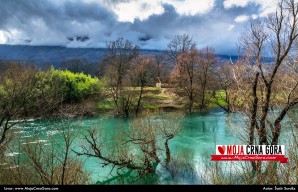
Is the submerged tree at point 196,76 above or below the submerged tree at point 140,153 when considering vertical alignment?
above

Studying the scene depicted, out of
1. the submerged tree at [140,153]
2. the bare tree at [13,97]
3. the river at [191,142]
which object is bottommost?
the river at [191,142]

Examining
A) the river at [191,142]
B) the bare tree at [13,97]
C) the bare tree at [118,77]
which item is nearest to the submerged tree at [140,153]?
the river at [191,142]

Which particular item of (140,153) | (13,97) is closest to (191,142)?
(140,153)

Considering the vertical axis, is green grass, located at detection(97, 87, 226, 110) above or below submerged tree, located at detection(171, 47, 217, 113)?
below

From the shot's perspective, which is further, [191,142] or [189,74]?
[189,74]

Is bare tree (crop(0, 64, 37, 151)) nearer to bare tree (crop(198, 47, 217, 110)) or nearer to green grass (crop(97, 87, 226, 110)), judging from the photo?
green grass (crop(97, 87, 226, 110))

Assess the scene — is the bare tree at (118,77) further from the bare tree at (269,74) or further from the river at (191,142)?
the bare tree at (269,74)

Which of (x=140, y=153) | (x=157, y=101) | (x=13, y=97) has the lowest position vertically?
(x=140, y=153)

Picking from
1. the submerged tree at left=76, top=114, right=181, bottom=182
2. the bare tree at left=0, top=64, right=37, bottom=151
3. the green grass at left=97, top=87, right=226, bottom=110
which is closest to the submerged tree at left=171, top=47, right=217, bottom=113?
the green grass at left=97, top=87, right=226, bottom=110

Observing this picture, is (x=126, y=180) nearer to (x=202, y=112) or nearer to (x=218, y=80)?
(x=202, y=112)

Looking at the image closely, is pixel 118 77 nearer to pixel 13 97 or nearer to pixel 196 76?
pixel 196 76

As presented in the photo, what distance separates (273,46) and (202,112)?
3976cm

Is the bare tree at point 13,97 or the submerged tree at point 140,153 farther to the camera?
the submerged tree at point 140,153
